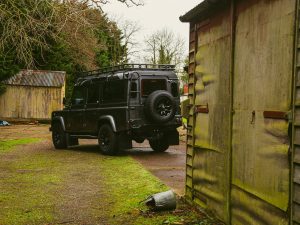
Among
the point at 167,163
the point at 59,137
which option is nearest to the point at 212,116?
the point at 167,163

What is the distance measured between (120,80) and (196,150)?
6.66 meters

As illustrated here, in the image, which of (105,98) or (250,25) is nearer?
(250,25)

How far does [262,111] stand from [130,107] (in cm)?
823

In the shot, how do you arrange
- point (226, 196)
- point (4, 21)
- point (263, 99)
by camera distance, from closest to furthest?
point (263, 99) → point (226, 196) → point (4, 21)

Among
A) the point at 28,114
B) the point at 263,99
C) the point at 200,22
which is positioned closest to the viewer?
the point at 263,99

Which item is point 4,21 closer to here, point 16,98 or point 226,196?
point 226,196

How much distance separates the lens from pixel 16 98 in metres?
32.0

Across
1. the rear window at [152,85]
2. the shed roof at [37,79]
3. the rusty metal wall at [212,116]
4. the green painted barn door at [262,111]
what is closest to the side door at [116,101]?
the rear window at [152,85]

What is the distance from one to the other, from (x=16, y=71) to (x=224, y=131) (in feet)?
94.3

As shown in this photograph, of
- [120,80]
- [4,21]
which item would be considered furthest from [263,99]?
[4,21]

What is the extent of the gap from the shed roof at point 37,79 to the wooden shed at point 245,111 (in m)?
26.4

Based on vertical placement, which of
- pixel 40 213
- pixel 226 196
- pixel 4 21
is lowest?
pixel 40 213

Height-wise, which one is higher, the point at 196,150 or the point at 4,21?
the point at 4,21

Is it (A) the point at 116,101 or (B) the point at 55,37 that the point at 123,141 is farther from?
(B) the point at 55,37
